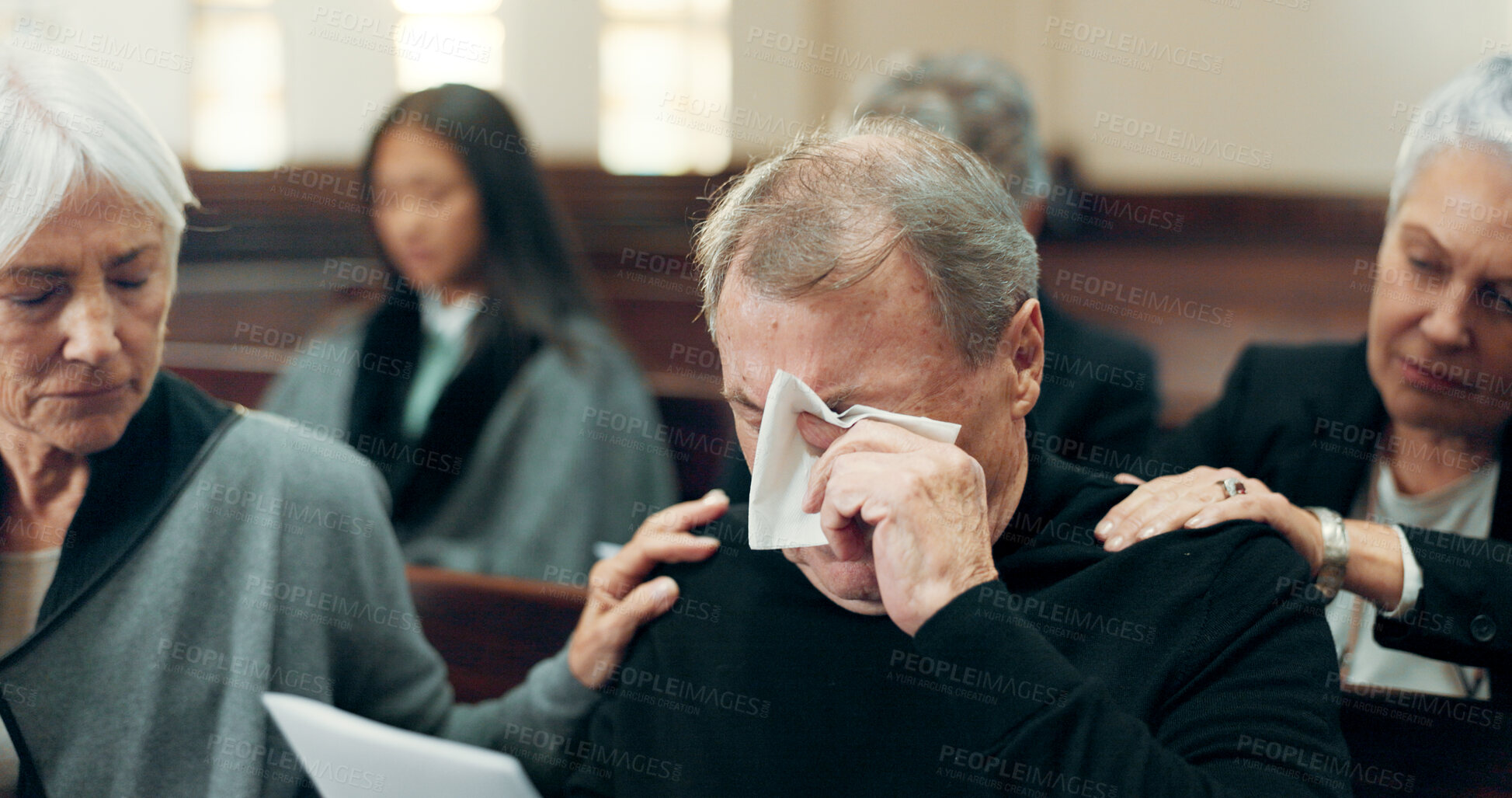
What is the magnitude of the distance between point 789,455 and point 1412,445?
3.10ft

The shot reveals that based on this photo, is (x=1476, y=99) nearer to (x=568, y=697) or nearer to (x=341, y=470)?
(x=568, y=697)

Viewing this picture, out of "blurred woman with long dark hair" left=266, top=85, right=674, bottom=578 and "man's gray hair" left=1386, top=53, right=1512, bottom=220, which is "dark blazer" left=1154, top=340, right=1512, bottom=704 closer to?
"man's gray hair" left=1386, top=53, right=1512, bottom=220

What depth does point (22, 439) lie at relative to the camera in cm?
147

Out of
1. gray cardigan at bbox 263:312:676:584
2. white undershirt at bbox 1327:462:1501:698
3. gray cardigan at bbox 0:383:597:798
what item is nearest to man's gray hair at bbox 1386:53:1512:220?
white undershirt at bbox 1327:462:1501:698

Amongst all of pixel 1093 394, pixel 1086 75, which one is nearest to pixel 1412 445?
pixel 1093 394

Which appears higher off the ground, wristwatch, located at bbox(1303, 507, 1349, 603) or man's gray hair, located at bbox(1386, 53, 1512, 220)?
A: man's gray hair, located at bbox(1386, 53, 1512, 220)

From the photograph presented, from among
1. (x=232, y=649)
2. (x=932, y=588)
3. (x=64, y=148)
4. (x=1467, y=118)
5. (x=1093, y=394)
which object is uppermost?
(x=1467, y=118)

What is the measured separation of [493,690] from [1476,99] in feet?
5.15

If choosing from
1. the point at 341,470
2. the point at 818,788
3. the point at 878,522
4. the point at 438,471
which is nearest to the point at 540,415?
the point at 438,471

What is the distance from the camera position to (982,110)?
221cm

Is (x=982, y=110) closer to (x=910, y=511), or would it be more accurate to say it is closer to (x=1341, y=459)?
(x=1341, y=459)

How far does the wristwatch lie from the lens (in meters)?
1.23

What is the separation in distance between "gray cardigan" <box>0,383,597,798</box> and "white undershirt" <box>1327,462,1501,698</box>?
103 centimetres

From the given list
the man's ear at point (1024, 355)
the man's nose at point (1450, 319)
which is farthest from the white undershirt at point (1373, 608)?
the man's ear at point (1024, 355)
